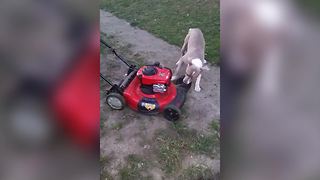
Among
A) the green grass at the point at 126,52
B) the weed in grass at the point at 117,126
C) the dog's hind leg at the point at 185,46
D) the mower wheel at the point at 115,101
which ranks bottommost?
the weed in grass at the point at 117,126

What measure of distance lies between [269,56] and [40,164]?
77cm

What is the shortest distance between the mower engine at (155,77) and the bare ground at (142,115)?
27 millimetres

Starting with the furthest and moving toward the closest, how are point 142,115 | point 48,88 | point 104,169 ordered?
point 142,115 → point 104,169 → point 48,88

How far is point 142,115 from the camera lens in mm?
1412

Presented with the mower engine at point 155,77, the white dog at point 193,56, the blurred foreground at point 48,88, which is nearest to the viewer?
the blurred foreground at point 48,88

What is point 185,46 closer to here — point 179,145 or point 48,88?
point 179,145

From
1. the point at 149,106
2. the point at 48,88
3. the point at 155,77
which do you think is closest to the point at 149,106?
the point at 149,106

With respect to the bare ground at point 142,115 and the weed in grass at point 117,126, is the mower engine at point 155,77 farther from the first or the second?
the weed in grass at point 117,126

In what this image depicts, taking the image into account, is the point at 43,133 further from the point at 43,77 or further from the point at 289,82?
the point at 289,82

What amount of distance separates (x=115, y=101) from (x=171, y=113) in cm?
20

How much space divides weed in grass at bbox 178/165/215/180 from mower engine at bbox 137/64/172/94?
0.95 ft

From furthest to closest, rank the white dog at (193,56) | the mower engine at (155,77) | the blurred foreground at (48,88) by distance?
1. the mower engine at (155,77)
2. the white dog at (193,56)
3. the blurred foreground at (48,88)

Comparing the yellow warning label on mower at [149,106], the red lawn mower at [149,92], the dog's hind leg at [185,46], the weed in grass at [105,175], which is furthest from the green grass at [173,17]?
the weed in grass at [105,175]

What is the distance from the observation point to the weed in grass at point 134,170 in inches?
51.8
